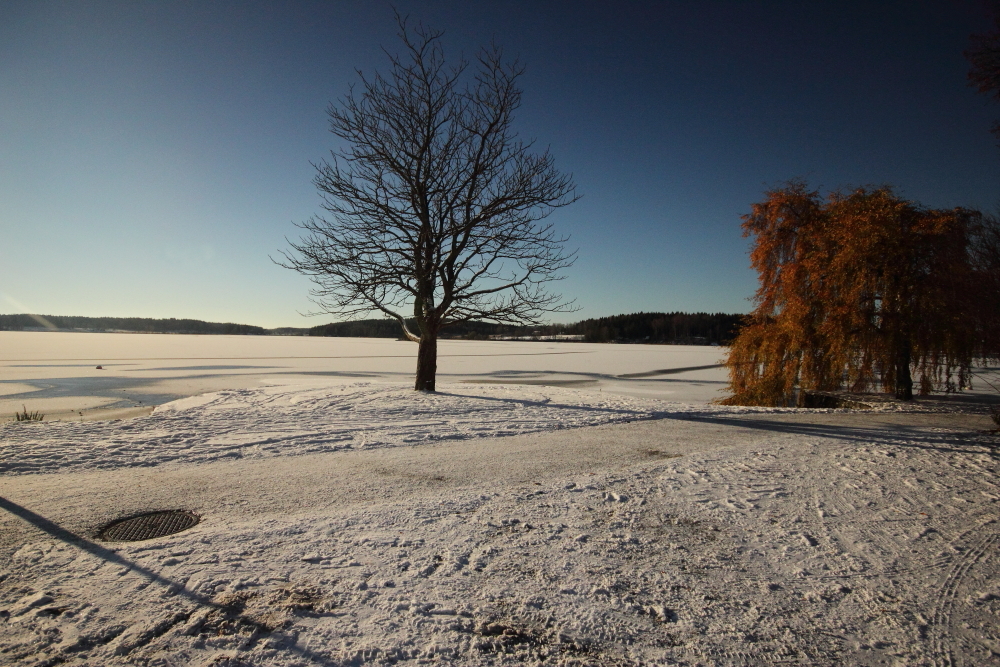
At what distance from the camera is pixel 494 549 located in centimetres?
320

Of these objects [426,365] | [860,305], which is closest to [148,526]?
[426,365]

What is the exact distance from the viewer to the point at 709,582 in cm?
288

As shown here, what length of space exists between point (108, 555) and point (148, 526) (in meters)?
0.53

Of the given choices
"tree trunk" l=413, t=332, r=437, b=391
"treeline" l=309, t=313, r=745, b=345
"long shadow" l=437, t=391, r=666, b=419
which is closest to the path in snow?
"long shadow" l=437, t=391, r=666, b=419

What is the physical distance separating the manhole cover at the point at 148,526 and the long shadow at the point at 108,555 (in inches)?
5.5

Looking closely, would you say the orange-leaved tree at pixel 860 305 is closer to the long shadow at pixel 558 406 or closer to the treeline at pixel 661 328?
the long shadow at pixel 558 406

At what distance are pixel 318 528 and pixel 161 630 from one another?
4.03ft

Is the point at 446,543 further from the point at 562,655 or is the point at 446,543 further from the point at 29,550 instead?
the point at 29,550

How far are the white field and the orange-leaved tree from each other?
7167mm

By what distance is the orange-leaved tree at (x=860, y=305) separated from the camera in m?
12.5

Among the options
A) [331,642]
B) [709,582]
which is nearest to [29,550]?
[331,642]

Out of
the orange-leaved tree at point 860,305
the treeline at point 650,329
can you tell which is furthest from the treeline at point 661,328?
the orange-leaved tree at point 860,305

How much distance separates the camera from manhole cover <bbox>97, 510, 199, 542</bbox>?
334 cm

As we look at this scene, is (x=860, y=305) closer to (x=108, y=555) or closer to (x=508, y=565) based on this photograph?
(x=508, y=565)
